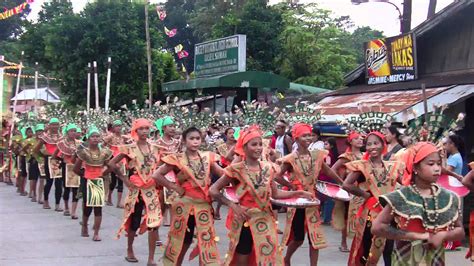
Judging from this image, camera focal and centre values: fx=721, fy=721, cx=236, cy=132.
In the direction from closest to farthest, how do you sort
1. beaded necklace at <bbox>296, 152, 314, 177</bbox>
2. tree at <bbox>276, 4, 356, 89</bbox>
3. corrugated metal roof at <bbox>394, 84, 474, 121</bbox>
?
beaded necklace at <bbox>296, 152, 314, 177</bbox> → corrugated metal roof at <bbox>394, 84, 474, 121</bbox> → tree at <bbox>276, 4, 356, 89</bbox>

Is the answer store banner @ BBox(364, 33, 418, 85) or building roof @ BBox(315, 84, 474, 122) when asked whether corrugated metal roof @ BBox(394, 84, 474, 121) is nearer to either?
building roof @ BBox(315, 84, 474, 122)

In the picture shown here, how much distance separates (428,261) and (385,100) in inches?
370

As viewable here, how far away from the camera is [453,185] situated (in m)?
7.25

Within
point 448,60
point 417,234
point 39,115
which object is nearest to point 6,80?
point 417,234

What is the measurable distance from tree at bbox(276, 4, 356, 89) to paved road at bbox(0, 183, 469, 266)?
20610 mm

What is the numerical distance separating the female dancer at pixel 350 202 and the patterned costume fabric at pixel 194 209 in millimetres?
1676

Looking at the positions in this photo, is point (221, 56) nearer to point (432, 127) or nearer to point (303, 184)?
point (432, 127)

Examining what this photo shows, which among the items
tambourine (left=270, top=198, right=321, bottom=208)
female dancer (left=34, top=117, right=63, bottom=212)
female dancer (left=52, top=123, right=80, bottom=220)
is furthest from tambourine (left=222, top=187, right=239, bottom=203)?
female dancer (left=34, top=117, right=63, bottom=212)

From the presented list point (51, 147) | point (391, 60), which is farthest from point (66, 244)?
point (391, 60)

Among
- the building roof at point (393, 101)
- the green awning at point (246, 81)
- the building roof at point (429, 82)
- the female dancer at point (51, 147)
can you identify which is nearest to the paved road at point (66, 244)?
the female dancer at point (51, 147)

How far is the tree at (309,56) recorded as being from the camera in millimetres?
33625

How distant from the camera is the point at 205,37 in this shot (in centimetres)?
4453

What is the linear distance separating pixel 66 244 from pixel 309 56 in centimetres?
2510

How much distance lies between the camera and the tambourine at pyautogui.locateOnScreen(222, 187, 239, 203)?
6.78 metres
